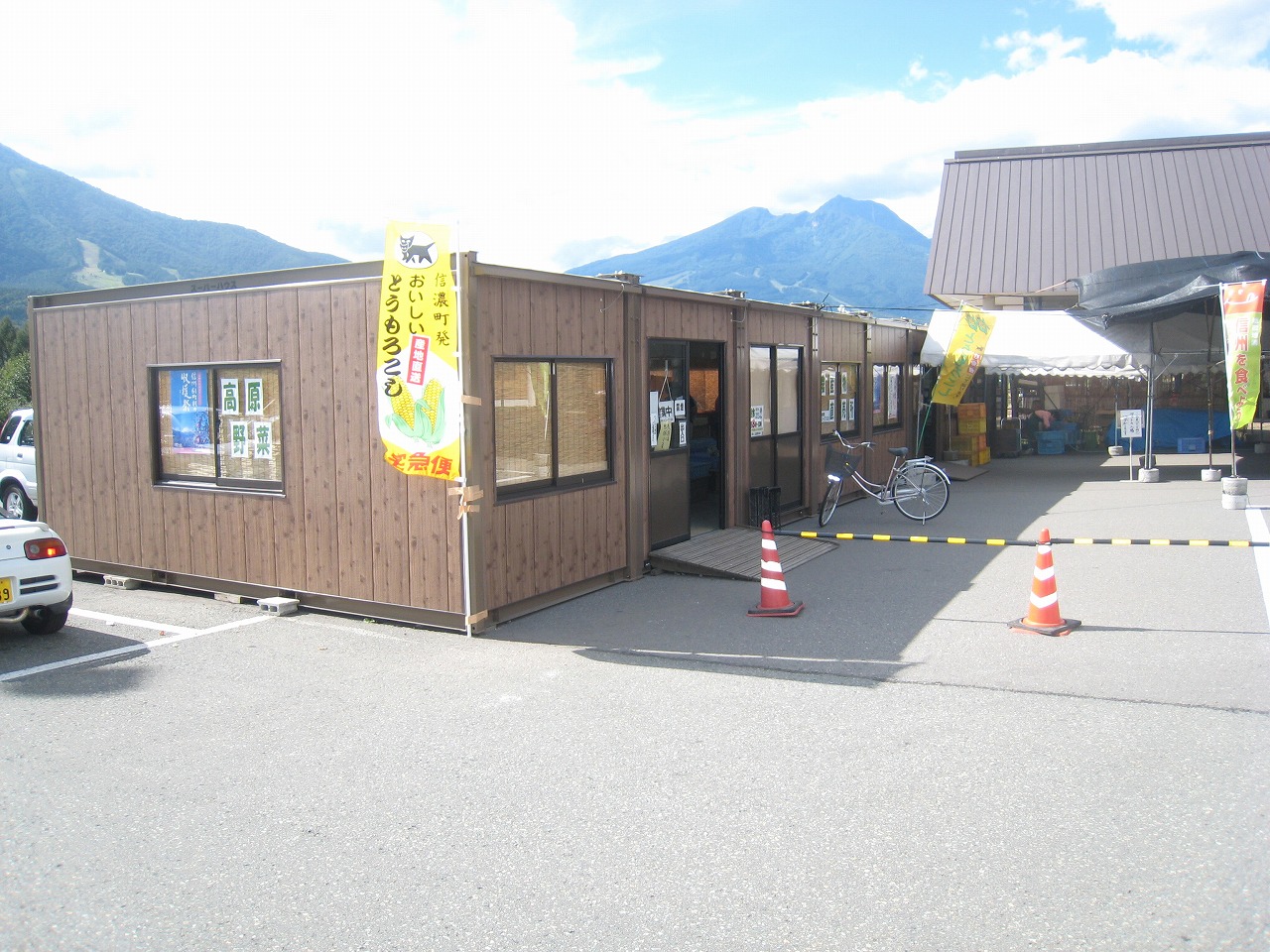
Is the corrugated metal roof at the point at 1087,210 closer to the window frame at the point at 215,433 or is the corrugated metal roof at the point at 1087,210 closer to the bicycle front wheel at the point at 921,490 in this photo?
the bicycle front wheel at the point at 921,490

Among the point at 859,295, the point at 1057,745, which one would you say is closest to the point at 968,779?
the point at 1057,745

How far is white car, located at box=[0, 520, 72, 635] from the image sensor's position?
24.7 feet

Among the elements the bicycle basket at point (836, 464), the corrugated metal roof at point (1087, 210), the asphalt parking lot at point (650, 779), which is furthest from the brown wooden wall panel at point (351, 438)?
the corrugated metal roof at point (1087, 210)

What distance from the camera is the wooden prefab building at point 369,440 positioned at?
8023 mm

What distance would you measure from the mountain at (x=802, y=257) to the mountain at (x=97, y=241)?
66.1m

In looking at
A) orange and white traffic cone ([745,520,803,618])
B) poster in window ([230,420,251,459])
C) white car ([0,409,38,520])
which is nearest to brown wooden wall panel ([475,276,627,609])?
orange and white traffic cone ([745,520,803,618])

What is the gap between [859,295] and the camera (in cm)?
9500

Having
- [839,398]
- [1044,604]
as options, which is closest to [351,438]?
[1044,604]

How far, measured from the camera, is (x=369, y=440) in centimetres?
817

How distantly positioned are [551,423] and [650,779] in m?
4.36

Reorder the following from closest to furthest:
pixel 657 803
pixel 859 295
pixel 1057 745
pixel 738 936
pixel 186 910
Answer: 1. pixel 738 936
2. pixel 186 910
3. pixel 657 803
4. pixel 1057 745
5. pixel 859 295

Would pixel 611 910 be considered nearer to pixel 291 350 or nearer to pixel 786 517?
pixel 291 350

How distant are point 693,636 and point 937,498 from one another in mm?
7018

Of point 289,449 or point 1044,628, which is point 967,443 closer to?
point 1044,628
